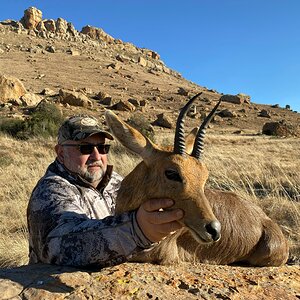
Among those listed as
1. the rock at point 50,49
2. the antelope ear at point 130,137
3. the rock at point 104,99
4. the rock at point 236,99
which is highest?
the rock at point 50,49

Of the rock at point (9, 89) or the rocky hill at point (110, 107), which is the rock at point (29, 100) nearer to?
the rocky hill at point (110, 107)

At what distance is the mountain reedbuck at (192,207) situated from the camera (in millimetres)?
3227

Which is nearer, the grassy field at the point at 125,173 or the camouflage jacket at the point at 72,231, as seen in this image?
the camouflage jacket at the point at 72,231

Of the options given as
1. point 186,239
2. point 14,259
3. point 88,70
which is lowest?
point 14,259

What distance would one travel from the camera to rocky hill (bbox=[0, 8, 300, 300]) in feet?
11.2

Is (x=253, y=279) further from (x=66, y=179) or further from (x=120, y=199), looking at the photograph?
(x=66, y=179)

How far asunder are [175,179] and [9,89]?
36.3m

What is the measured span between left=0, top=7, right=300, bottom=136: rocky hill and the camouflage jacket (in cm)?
2757

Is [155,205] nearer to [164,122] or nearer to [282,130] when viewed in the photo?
[164,122]

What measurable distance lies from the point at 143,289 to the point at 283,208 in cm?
579

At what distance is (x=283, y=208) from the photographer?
8.59m

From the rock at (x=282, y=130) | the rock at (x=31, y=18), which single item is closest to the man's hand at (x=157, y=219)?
the rock at (x=282, y=130)

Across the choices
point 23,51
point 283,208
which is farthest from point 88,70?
point 283,208

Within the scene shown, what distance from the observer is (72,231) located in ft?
10.9
